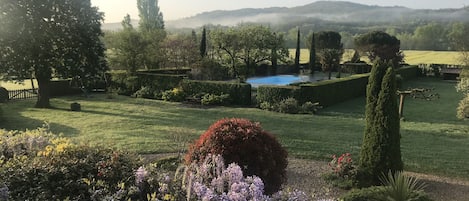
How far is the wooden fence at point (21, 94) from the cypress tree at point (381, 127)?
21.4 meters

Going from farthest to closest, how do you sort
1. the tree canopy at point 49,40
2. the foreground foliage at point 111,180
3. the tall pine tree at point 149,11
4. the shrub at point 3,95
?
the tall pine tree at point 149,11 → the shrub at point 3,95 → the tree canopy at point 49,40 → the foreground foliage at point 111,180

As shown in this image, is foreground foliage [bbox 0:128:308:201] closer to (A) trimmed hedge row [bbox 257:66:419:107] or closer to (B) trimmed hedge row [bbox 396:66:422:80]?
(A) trimmed hedge row [bbox 257:66:419:107]

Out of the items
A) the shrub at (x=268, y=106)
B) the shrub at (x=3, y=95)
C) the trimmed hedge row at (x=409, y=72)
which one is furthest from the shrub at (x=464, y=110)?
the shrub at (x=3, y=95)

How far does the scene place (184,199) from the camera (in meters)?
3.60

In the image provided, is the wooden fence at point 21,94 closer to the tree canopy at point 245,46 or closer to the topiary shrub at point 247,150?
the tree canopy at point 245,46

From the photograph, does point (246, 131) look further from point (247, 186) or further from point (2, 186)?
point (2, 186)

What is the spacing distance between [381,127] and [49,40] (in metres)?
15.9

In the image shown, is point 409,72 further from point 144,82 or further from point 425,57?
point 425,57

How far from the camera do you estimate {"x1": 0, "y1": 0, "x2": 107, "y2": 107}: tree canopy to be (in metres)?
17.5

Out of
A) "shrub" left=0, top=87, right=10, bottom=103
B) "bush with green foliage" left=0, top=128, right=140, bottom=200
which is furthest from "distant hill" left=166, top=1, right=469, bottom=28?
"bush with green foliage" left=0, top=128, right=140, bottom=200

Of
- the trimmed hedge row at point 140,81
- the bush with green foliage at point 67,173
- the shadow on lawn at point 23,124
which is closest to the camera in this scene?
the bush with green foliage at point 67,173

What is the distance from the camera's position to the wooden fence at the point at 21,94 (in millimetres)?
23281

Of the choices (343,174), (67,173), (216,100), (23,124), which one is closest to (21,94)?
(23,124)

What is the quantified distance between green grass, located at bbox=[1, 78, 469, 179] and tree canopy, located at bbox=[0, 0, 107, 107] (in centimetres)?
179
